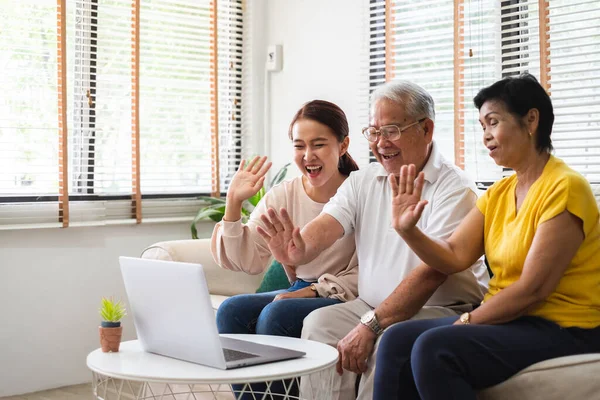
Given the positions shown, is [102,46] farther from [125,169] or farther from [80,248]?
[80,248]

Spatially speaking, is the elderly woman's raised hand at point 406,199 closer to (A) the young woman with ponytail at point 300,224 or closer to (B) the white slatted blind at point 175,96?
(A) the young woman with ponytail at point 300,224

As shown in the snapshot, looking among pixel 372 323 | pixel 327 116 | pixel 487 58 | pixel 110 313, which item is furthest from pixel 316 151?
pixel 487 58

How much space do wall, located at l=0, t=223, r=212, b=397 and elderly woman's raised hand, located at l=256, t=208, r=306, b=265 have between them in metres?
1.60

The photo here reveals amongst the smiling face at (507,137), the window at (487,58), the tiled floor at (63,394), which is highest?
the window at (487,58)

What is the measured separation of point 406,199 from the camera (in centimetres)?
219

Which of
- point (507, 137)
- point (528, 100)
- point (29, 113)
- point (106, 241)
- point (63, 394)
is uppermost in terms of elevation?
point (29, 113)

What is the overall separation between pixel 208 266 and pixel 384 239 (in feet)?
3.66

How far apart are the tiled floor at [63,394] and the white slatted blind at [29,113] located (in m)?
0.79

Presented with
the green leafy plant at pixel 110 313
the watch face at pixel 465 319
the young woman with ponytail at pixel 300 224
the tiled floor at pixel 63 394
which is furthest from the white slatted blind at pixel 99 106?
the watch face at pixel 465 319

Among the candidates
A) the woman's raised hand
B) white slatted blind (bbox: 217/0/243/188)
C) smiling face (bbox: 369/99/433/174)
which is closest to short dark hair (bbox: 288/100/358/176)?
the woman's raised hand

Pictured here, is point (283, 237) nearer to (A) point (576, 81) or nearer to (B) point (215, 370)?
(B) point (215, 370)

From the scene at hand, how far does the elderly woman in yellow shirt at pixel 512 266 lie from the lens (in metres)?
1.97

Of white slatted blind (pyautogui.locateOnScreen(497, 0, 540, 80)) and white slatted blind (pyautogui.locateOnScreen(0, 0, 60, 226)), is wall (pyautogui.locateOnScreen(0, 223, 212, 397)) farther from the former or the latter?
white slatted blind (pyautogui.locateOnScreen(497, 0, 540, 80))

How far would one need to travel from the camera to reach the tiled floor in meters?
3.54
